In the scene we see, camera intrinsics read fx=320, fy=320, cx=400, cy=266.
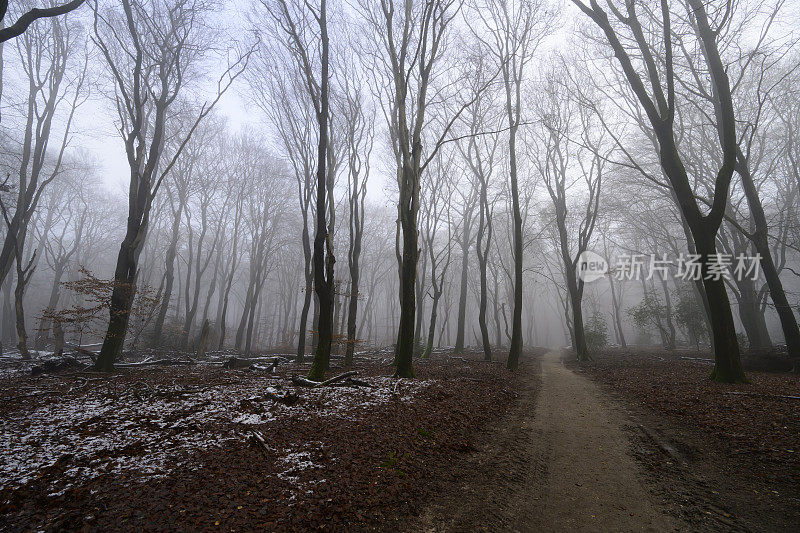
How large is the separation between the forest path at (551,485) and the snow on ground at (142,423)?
1.59 m

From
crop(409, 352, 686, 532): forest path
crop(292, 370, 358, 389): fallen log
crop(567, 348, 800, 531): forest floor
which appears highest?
crop(292, 370, 358, 389): fallen log

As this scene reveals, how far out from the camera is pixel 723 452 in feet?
13.0

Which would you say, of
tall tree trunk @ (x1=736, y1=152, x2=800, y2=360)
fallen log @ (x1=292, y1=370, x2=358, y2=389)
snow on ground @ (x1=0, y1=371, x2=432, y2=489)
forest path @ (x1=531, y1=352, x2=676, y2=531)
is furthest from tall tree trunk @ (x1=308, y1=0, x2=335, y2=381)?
tall tree trunk @ (x1=736, y1=152, x2=800, y2=360)

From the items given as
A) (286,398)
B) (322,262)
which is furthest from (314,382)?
(322,262)

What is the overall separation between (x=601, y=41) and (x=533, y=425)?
11.3 metres

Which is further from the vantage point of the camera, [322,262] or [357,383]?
[322,262]

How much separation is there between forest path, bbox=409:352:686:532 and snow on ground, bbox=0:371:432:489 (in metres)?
1.59

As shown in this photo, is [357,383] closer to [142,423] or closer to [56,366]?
[142,423]

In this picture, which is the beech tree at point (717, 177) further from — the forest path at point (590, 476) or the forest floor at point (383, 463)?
the forest path at point (590, 476)

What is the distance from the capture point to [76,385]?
6.81 metres

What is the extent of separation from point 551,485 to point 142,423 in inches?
190

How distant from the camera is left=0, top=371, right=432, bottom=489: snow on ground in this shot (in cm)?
291

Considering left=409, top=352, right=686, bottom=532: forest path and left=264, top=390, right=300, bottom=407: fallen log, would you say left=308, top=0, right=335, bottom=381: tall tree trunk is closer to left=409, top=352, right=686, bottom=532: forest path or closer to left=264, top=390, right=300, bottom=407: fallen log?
left=264, top=390, right=300, bottom=407: fallen log

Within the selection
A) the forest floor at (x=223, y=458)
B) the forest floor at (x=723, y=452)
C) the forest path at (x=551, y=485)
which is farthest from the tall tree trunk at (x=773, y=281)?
the forest floor at (x=223, y=458)
